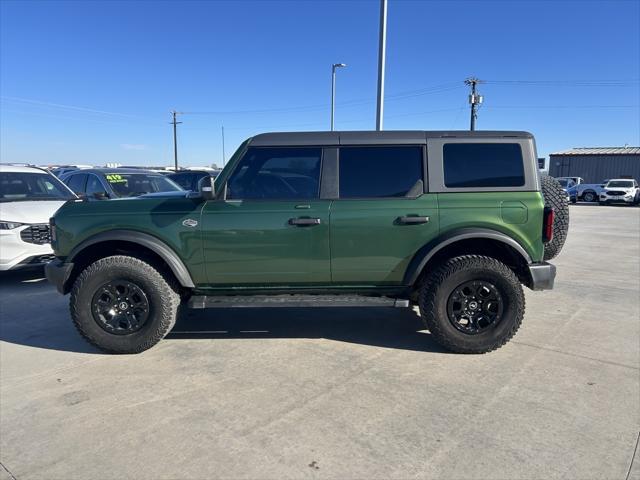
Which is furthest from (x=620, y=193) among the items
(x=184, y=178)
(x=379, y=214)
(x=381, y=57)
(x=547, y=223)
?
(x=379, y=214)

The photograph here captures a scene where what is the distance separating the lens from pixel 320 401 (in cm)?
320

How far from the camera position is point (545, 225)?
12.9 ft

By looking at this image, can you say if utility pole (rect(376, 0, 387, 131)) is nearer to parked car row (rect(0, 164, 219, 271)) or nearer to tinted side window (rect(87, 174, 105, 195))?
parked car row (rect(0, 164, 219, 271))

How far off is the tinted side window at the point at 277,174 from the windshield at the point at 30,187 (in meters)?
4.40

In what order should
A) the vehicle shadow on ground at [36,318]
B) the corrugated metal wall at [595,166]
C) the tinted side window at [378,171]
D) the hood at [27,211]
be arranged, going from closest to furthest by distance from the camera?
the tinted side window at [378,171]
the vehicle shadow on ground at [36,318]
the hood at [27,211]
the corrugated metal wall at [595,166]

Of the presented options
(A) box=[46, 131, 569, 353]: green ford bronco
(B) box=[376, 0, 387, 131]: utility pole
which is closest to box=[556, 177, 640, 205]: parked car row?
(B) box=[376, 0, 387, 131]: utility pole

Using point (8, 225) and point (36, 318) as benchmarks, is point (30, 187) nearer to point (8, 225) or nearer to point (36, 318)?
point (8, 225)

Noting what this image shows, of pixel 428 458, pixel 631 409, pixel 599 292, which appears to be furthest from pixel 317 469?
pixel 599 292

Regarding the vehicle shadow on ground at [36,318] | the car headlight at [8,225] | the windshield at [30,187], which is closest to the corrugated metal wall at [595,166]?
the windshield at [30,187]

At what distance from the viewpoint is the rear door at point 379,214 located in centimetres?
395

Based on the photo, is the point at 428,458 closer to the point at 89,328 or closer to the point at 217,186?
the point at 217,186

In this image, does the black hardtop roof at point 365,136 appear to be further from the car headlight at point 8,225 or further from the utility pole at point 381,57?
the utility pole at point 381,57

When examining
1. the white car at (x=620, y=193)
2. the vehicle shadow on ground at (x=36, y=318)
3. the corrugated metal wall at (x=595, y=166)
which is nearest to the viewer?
the vehicle shadow on ground at (x=36, y=318)

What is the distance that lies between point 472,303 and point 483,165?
4.07 feet
